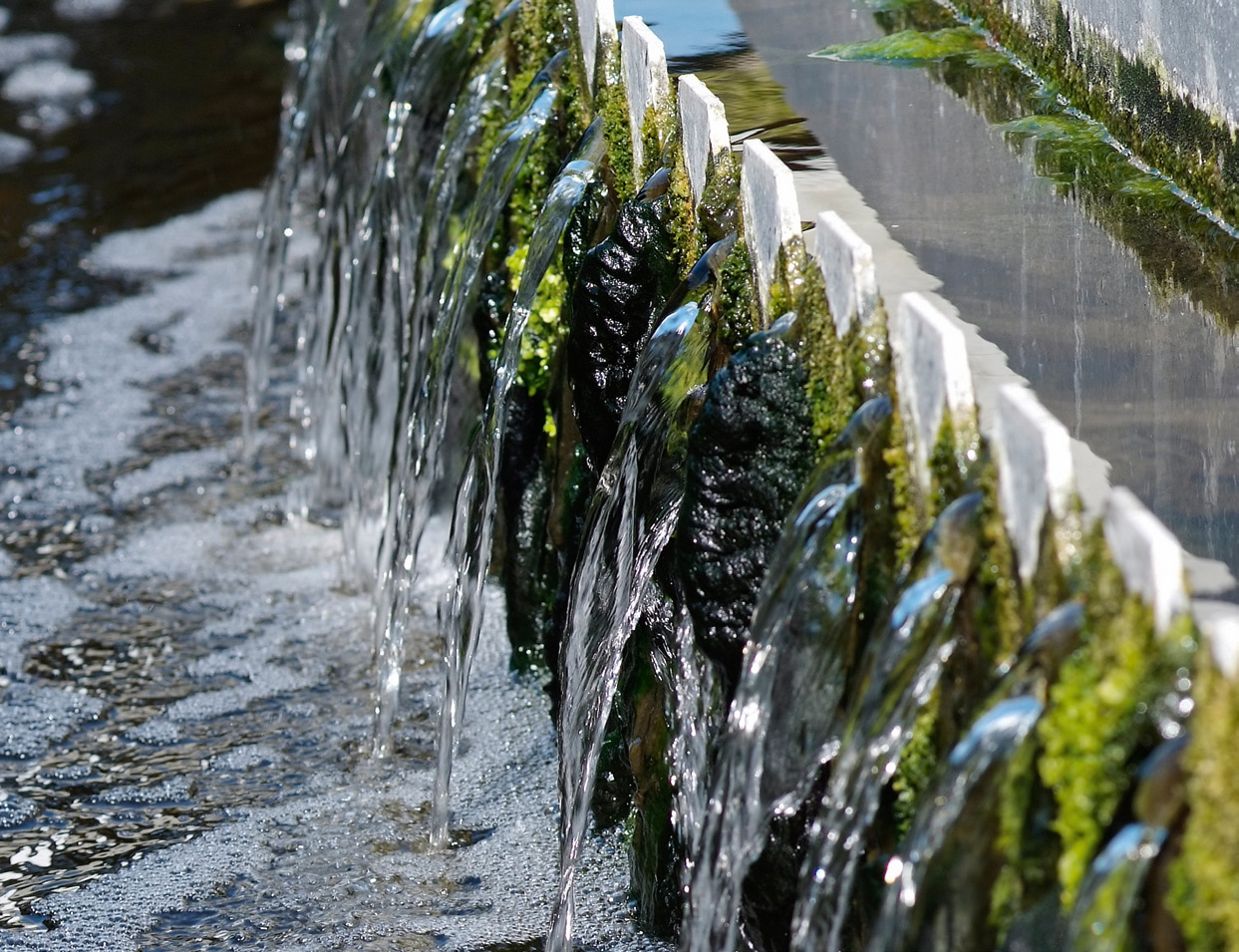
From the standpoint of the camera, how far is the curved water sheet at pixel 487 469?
4043 mm

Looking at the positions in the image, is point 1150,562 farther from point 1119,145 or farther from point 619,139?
point 1119,145

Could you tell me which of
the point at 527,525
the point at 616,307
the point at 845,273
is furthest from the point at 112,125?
the point at 845,273

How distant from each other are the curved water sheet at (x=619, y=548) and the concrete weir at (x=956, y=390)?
0.33 meters

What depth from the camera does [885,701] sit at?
88.2 inches

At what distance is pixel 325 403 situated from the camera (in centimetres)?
638

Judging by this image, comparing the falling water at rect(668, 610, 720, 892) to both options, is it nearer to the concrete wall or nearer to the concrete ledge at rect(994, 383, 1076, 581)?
the concrete ledge at rect(994, 383, 1076, 581)

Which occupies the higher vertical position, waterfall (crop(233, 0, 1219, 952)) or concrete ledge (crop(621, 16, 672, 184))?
concrete ledge (crop(621, 16, 672, 184))

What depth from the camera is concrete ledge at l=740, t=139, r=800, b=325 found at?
2824mm

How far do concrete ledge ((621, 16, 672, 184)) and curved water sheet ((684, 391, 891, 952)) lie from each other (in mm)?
1379

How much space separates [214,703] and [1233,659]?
3.77m

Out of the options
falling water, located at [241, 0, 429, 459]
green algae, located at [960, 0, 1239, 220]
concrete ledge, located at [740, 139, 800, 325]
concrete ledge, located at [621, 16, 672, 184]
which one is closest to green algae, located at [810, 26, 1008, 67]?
green algae, located at [960, 0, 1239, 220]

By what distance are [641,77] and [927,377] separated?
168 centimetres

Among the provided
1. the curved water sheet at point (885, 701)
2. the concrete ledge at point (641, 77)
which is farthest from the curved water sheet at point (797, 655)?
the concrete ledge at point (641, 77)

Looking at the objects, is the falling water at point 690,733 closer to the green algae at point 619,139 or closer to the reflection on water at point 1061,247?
the reflection on water at point 1061,247
